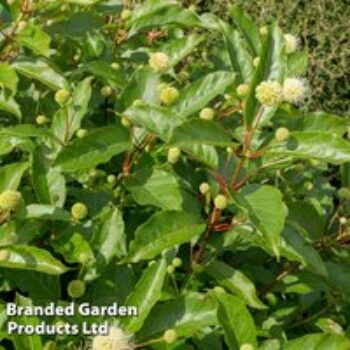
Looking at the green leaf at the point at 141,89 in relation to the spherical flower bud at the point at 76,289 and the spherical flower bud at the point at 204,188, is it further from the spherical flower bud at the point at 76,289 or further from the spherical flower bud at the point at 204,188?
the spherical flower bud at the point at 76,289

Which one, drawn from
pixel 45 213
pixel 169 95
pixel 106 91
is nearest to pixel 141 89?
pixel 169 95

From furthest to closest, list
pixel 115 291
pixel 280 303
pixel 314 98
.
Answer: pixel 314 98
pixel 280 303
pixel 115 291

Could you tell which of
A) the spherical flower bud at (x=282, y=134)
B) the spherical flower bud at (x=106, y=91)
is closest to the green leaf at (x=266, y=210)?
the spherical flower bud at (x=282, y=134)

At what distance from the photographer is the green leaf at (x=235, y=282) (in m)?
1.59

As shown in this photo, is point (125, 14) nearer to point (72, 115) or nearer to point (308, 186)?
point (72, 115)

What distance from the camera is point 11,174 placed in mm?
1517

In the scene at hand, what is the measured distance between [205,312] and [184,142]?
0.34 metres

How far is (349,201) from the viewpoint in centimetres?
190

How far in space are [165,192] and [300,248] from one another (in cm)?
30

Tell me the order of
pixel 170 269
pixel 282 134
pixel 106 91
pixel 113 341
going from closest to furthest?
1. pixel 113 341
2. pixel 282 134
3. pixel 170 269
4. pixel 106 91

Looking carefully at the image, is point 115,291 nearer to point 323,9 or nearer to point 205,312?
point 205,312

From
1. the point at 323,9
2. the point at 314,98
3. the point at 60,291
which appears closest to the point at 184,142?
the point at 60,291

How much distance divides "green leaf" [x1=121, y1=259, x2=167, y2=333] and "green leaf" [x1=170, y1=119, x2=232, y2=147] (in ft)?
0.79

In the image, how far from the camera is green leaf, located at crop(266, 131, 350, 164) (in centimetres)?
141
